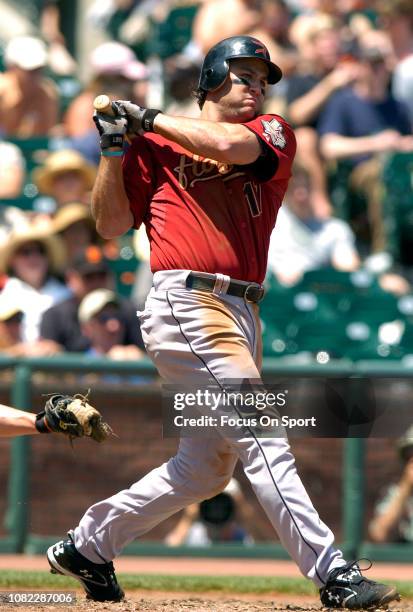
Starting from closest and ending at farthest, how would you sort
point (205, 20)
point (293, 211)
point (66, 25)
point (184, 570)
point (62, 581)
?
point (62, 581), point (184, 570), point (293, 211), point (205, 20), point (66, 25)

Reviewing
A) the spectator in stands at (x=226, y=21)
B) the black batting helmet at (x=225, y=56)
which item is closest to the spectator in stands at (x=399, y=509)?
the black batting helmet at (x=225, y=56)

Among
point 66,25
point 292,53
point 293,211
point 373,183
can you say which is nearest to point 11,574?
point 293,211

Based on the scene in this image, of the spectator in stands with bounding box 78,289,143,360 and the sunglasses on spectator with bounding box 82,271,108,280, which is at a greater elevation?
the sunglasses on spectator with bounding box 82,271,108,280

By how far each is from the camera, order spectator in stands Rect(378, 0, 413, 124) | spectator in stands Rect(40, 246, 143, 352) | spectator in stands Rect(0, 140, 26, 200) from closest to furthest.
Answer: spectator in stands Rect(40, 246, 143, 352) < spectator in stands Rect(0, 140, 26, 200) < spectator in stands Rect(378, 0, 413, 124)

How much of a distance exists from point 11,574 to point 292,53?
5.99m

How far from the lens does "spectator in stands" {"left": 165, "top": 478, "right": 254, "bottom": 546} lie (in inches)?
301

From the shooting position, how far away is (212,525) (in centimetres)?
766

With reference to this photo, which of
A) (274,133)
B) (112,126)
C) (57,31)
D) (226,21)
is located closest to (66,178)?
(226,21)

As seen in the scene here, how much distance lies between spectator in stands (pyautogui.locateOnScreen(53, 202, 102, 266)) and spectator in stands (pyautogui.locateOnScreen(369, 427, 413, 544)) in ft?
9.24

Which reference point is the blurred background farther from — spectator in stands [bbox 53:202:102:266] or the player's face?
the player's face

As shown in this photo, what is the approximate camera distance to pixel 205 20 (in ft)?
36.2

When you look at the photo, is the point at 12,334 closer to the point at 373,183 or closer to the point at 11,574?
the point at 11,574

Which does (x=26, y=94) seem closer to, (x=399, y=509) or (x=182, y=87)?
(x=182, y=87)

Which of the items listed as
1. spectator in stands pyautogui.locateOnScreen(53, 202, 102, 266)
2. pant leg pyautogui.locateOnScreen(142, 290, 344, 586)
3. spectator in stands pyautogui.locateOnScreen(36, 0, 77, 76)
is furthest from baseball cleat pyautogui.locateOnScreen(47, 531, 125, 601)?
spectator in stands pyautogui.locateOnScreen(36, 0, 77, 76)
